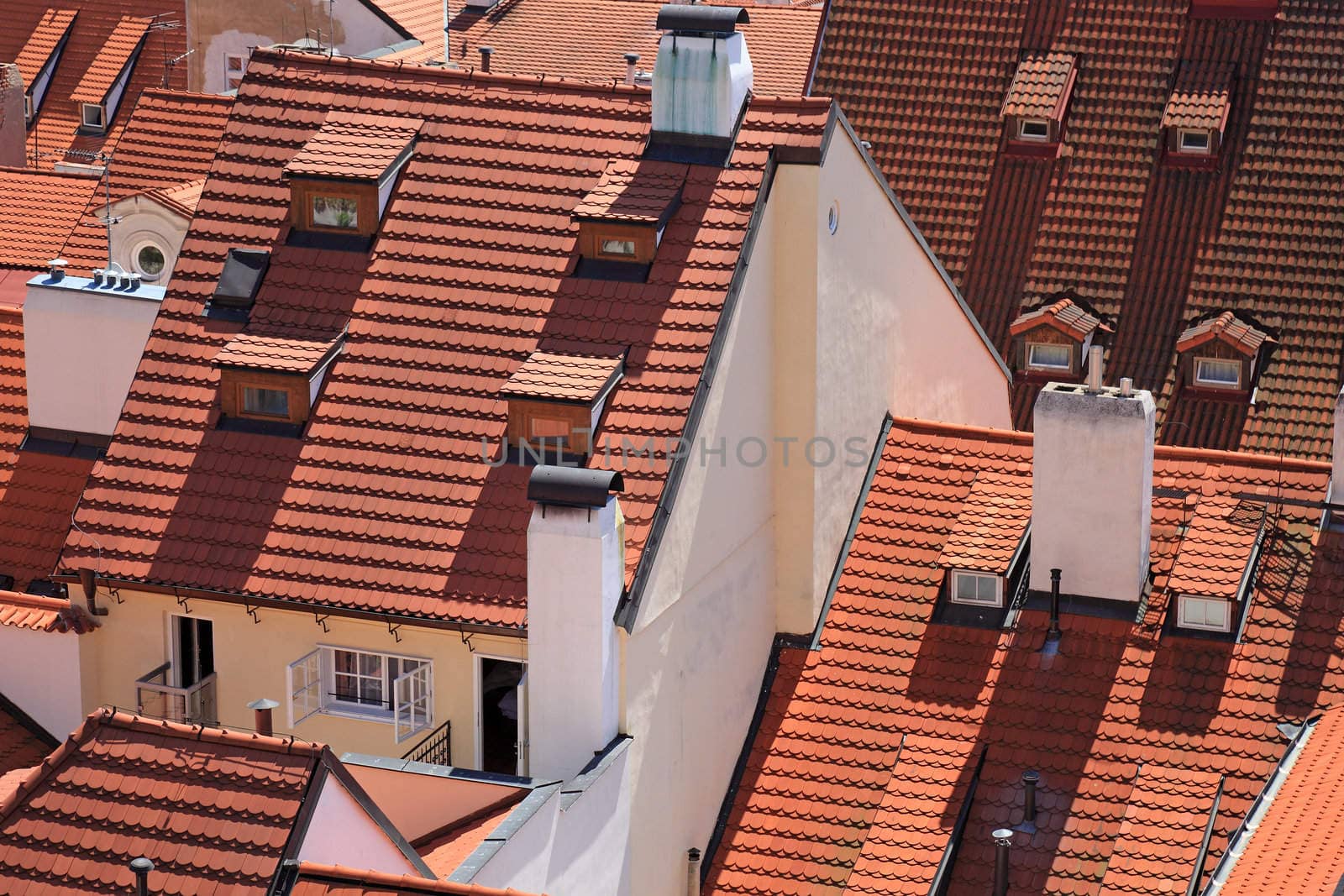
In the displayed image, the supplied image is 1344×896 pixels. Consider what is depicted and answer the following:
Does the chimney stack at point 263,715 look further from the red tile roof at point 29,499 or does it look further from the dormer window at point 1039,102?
the dormer window at point 1039,102

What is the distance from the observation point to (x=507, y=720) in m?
29.1

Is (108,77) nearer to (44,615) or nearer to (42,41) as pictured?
(42,41)

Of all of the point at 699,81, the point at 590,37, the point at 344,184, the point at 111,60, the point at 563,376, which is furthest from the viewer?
the point at 111,60

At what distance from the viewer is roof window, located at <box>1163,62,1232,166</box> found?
45469 mm

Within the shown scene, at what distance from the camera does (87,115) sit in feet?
211

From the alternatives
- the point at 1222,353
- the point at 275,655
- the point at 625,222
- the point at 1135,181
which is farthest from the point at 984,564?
the point at 1135,181

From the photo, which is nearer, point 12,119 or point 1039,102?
point 1039,102

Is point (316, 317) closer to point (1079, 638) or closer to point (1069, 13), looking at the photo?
point (1079, 638)

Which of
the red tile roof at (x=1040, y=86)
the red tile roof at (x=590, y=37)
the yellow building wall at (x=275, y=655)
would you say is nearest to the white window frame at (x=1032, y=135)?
the red tile roof at (x=1040, y=86)

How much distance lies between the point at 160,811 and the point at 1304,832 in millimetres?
11639

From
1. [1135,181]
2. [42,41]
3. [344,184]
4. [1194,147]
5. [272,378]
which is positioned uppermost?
[42,41]

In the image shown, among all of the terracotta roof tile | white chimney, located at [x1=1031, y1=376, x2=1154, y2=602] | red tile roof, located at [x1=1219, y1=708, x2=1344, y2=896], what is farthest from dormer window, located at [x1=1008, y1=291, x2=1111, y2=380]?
the terracotta roof tile

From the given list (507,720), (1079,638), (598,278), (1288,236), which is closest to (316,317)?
(598,278)

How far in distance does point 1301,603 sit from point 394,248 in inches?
450
